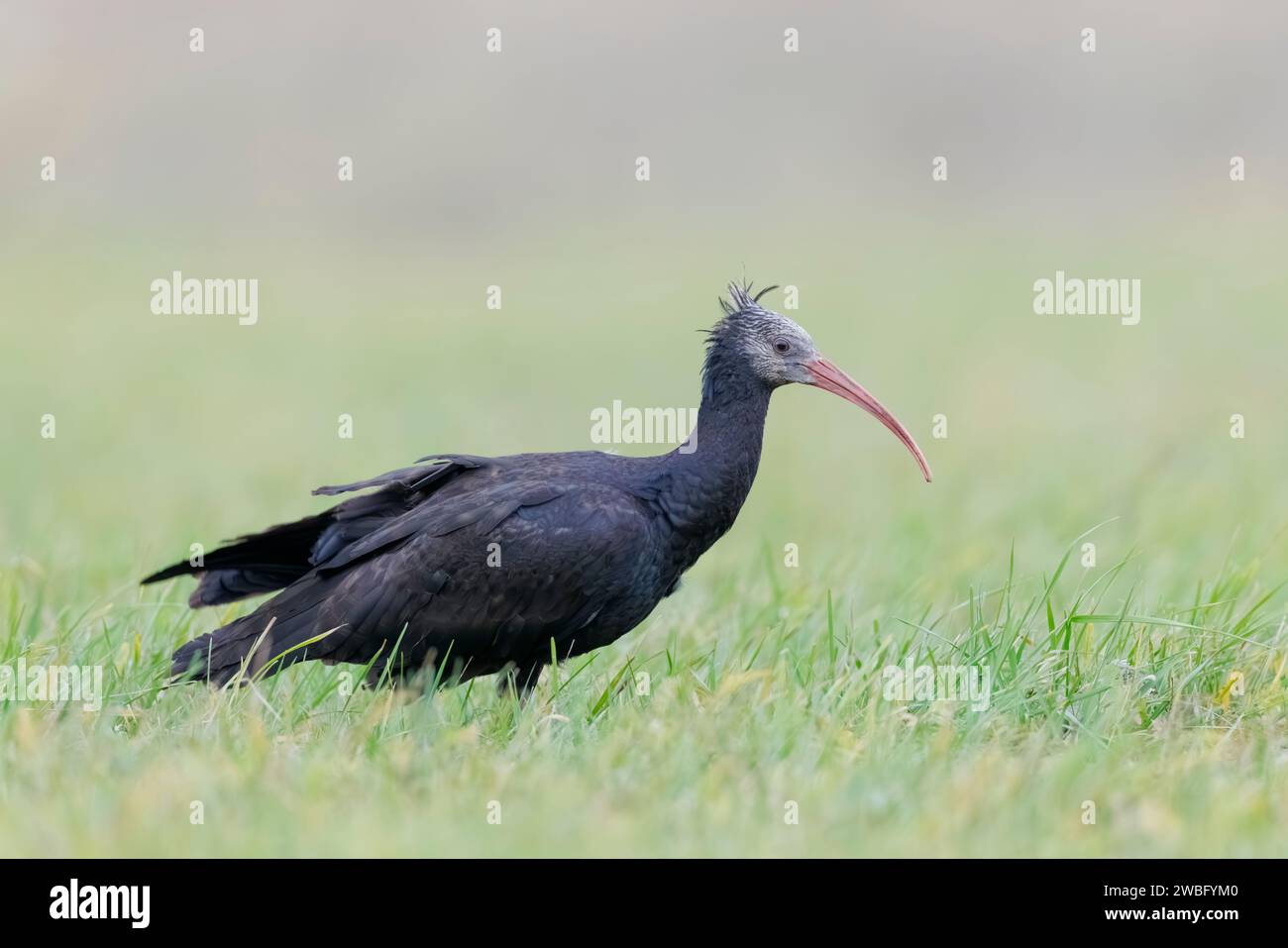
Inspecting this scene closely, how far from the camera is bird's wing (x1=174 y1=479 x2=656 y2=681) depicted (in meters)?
7.00

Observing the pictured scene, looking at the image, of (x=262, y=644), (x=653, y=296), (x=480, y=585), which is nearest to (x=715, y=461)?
(x=480, y=585)

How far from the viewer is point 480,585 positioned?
7074 millimetres

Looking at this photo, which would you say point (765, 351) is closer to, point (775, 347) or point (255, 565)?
point (775, 347)

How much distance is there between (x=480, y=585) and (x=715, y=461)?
1.11m

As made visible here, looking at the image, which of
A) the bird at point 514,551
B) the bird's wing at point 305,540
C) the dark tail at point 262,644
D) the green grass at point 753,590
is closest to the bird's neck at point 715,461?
the bird at point 514,551

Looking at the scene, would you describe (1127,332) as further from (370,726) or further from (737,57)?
(370,726)

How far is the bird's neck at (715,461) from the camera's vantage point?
7.25 metres

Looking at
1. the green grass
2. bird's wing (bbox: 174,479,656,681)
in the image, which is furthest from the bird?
the green grass

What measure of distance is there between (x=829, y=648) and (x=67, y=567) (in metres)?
4.66

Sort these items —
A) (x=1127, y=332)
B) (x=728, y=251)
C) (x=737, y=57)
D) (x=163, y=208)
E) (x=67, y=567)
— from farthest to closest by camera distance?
(x=737, y=57), (x=163, y=208), (x=728, y=251), (x=1127, y=332), (x=67, y=567)

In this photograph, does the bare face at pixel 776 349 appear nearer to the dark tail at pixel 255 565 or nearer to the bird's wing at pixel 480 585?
the bird's wing at pixel 480 585

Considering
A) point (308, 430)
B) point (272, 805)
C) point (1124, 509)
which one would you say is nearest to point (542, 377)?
point (308, 430)

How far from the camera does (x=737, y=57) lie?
89.0 feet

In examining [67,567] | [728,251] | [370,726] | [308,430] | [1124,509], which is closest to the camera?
[370,726]
